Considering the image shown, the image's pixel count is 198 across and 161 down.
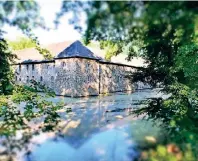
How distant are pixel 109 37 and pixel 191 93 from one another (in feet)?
21.3

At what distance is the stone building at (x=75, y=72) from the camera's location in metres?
28.5

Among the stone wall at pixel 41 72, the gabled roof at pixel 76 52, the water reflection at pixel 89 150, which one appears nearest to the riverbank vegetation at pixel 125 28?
the water reflection at pixel 89 150

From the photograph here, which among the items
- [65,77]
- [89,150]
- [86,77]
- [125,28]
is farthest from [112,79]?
[125,28]

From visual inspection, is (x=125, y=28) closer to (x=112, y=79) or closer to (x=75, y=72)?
(x=75, y=72)

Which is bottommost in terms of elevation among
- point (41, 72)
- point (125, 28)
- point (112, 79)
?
point (112, 79)

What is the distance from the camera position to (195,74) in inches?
341

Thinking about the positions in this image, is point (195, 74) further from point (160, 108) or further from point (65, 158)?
point (65, 158)

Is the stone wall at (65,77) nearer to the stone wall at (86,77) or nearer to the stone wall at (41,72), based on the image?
the stone wall at (86,77)

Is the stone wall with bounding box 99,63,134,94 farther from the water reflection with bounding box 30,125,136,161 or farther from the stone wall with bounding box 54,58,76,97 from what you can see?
the water reflection with bounding box 30,125,136,161

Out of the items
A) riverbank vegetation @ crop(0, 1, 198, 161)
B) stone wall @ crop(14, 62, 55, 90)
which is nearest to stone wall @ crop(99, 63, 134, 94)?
stone wall @ crop(14, 62, 55, 90)

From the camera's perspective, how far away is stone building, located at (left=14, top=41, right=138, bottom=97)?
28469mm

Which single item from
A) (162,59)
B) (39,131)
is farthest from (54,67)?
(39,131)

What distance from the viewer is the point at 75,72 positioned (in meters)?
28.4

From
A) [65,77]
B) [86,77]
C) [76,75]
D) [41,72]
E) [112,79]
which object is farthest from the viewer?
[112,79]
